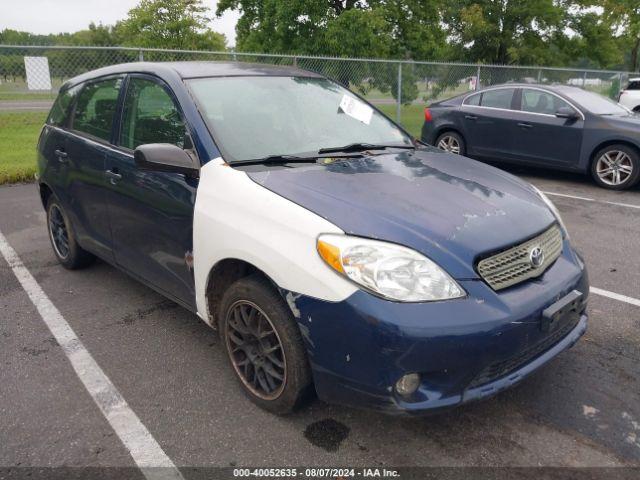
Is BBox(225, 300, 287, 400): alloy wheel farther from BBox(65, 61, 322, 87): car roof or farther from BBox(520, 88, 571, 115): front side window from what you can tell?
BBox(520, 88, 571, 115): front side window

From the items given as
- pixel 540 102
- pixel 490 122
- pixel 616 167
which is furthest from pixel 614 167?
pixel 490 122

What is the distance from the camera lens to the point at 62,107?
15.0 ft

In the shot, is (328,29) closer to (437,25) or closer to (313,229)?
(437,25)

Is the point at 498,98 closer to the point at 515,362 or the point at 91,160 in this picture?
the point at 91,160

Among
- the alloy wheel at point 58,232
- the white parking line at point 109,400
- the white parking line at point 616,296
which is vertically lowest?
the white parking line at point 109,400

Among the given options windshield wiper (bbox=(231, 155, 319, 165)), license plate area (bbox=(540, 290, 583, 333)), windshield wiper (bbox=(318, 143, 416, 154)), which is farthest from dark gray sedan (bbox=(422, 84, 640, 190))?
windshield wiper (bbox=(231, 155, 319, 165))

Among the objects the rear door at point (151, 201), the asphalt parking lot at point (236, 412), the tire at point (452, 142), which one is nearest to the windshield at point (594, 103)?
the tire at point (452, 142)

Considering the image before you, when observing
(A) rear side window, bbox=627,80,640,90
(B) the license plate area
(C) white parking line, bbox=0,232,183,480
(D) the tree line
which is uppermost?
(D) the tree line

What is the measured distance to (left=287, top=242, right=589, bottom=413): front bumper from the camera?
2141 millimetres

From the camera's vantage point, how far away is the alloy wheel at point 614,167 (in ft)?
25.7

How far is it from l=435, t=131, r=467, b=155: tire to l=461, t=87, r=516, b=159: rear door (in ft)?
0.51

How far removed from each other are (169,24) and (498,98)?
28.1 metres

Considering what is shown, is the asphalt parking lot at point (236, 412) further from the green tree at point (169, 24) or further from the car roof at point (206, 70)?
the green tree at point (169, 24)

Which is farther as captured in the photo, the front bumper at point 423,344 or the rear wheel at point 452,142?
the rear wheel at point 452,142
